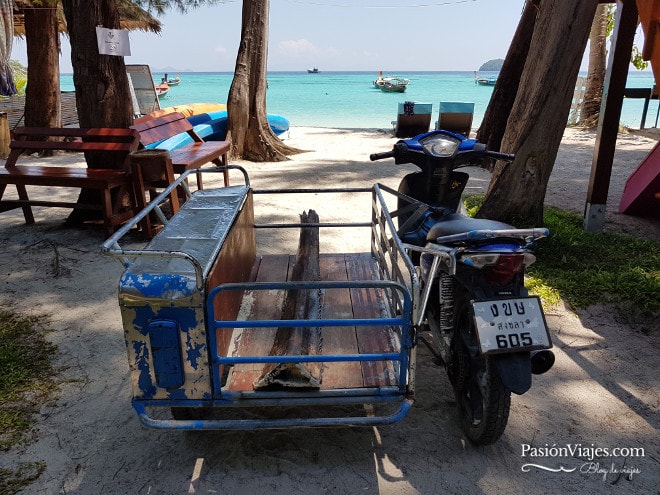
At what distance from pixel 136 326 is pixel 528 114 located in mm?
4739

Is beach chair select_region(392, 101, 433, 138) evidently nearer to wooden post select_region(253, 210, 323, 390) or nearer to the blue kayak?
the blue kayak

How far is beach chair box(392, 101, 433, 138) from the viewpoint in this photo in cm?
1501

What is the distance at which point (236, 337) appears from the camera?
2998 millimetres

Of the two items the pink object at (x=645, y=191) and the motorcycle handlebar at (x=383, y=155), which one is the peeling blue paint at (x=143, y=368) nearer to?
the motorcycle handlebar at (x=383, y=155)

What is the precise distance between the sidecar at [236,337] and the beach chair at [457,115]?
11922 millimetres

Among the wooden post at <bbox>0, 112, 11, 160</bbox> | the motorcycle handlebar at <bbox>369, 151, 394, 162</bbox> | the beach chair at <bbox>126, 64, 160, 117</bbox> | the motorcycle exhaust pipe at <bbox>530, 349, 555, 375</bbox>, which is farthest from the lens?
the beach chair at <bbox>126, 64, 160, 117</bbox>

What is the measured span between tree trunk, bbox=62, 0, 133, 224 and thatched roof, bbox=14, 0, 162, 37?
5.25 meters

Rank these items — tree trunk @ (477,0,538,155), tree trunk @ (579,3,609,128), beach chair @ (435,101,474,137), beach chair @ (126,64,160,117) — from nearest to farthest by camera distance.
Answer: tree trunk @ (477,0,538,155), beach chair @ (435,101,474,137), beach chair @ (126,64,160,117), tree trunk @ (579,3,609,128)

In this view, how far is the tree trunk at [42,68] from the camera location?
1078 centimetres

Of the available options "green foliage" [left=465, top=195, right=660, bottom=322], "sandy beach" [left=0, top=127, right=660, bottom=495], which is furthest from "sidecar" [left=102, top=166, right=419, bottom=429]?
"green foliage" [left=465, top=195, right=660, bottom=322]

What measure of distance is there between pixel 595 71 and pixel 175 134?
1489cm

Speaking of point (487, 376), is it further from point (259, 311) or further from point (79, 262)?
point (79, 262)

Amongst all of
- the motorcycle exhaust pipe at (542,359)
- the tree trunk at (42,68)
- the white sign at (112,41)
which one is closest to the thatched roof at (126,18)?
the tree trunk at (42,68)

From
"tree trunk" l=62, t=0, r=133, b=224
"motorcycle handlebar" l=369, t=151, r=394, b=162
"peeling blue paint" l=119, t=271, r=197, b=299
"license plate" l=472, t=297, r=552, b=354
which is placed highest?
"tree trunk" l=62, t=0, r=133, b=224
